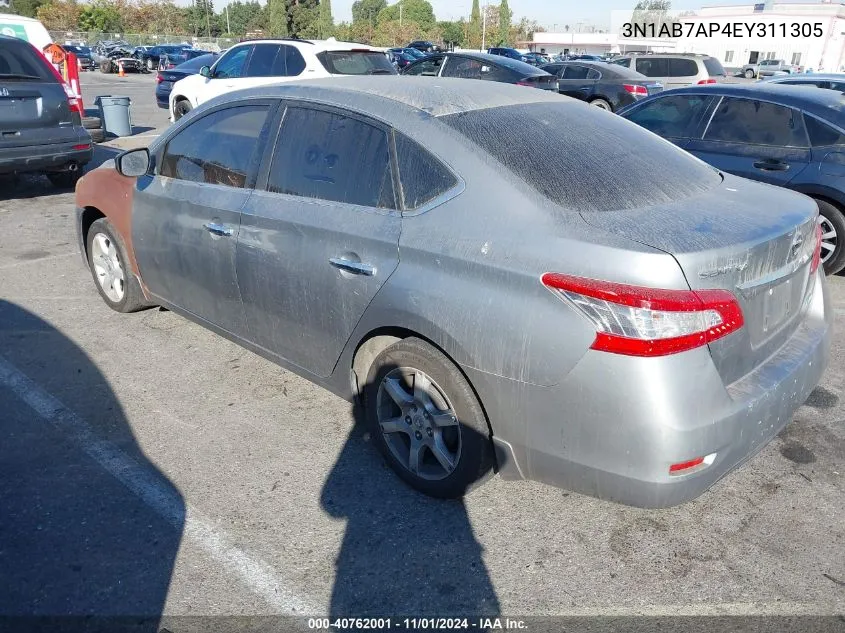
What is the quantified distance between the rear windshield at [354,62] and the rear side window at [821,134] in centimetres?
709

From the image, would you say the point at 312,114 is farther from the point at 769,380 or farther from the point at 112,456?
the point at 769,380

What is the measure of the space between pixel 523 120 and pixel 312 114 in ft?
3.38

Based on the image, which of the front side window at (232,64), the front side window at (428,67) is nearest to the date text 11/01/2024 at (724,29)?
the front side window at (428,67)

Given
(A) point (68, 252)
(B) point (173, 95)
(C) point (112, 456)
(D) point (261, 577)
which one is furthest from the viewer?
(B) point (173, 95)

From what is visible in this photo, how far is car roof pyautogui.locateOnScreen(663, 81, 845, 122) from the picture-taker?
602 cm

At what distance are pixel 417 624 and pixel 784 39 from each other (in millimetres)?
68138

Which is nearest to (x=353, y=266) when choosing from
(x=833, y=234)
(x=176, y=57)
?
(x=833, y=234)

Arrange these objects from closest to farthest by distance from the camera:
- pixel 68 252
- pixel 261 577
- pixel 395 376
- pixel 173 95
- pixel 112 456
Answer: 1. pixel 261 577
2. pixel 395 376
3. pixel 112 456
4. pixel 68 252
5. pixel 173 95

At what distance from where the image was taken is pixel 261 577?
2605 mm

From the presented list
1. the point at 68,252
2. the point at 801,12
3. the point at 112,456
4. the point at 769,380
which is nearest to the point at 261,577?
the point at 112,456

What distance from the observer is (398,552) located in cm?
273

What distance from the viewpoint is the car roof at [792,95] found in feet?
19.7

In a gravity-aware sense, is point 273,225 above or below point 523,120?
below

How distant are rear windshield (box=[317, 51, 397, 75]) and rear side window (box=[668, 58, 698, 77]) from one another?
9.50 metres
